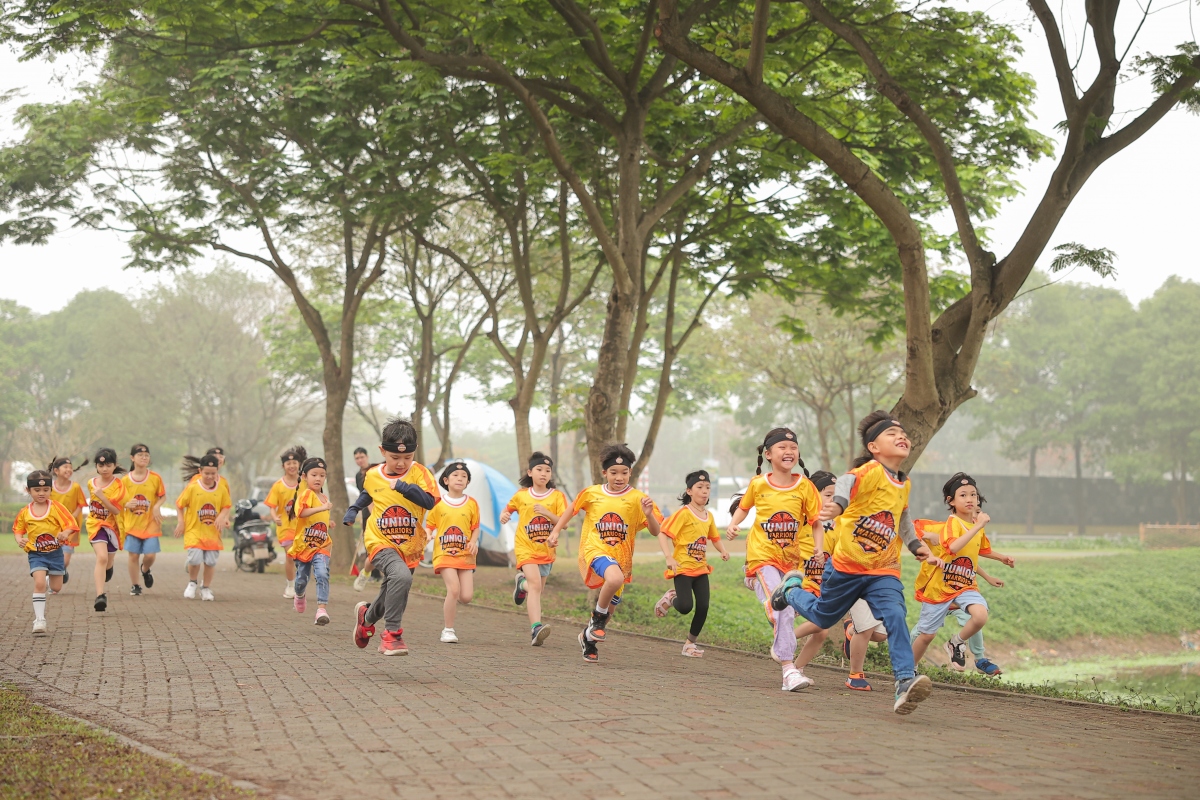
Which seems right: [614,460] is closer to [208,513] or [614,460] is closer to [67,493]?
[208,513]

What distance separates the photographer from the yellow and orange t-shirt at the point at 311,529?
12547 millimetres

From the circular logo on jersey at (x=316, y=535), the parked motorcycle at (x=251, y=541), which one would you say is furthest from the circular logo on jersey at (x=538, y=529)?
the parked motorcycle at (x=251, y=541)

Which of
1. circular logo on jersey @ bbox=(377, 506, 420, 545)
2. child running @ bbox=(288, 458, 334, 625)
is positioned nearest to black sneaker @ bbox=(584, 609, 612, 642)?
circular logo on jersey @ bbox=(377, 506, 420, 545)

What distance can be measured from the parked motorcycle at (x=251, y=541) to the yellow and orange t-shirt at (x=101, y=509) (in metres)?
8.81

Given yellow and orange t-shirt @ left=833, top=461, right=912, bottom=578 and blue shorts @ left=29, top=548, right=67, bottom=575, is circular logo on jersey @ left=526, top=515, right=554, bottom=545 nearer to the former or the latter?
yellow and orange t-shirt @ left=833, top=461, right=912, bottom=578

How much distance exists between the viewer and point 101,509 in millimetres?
14289

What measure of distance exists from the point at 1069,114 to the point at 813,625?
5586mm

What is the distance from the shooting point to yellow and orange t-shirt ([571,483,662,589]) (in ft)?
32.6

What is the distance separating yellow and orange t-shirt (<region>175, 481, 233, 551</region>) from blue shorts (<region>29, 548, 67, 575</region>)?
2.94m

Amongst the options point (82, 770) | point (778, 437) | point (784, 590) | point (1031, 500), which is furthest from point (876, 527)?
point (1031, 500)

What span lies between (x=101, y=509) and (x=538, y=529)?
6.43 meters

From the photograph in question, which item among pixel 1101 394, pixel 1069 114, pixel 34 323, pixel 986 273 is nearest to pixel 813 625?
pixel 986 273

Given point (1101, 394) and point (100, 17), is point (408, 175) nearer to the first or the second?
point (100, 17)

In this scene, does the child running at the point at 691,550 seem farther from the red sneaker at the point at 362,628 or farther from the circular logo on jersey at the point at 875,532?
the circular logo on jersey at the point at 875,532
